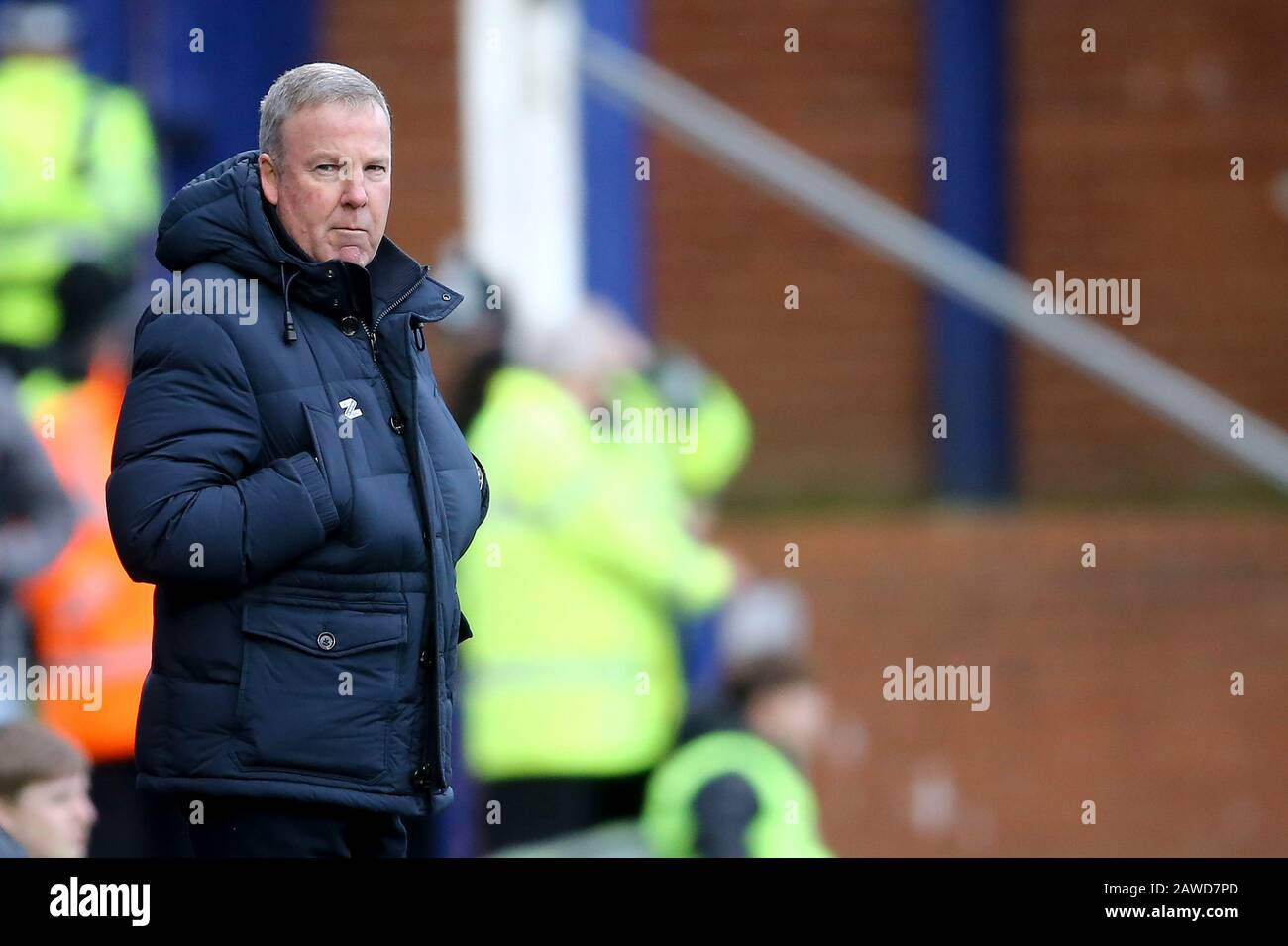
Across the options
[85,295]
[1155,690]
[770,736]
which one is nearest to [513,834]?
[770,736]

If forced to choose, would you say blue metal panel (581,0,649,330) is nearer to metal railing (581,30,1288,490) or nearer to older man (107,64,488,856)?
metal railing (581,30,1288,490)

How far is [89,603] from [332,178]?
1954mm

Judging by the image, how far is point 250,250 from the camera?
1952 mm

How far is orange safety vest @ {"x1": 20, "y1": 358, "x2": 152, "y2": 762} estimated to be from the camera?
3590 mm

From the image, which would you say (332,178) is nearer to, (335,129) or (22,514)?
(335,129)

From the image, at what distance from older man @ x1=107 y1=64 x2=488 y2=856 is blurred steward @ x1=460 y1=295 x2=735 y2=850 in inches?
73.2

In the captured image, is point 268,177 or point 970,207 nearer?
point 268,177

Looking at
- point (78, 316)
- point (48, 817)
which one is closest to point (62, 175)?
point (78, 316)

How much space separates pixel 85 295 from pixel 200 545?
251 centimetres

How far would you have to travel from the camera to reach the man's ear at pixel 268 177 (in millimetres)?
1968

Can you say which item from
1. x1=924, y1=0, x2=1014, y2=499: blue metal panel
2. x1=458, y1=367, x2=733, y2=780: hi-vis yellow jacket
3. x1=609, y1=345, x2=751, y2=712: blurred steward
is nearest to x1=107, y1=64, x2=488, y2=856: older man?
x1=458, y1=367, x2=733, y2=780: hi-vis yellow jacket


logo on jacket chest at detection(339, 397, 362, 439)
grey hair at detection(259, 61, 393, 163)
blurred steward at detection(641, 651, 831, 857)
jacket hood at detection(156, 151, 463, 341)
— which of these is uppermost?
grey hair at detection(259, 61, 393, 163)
